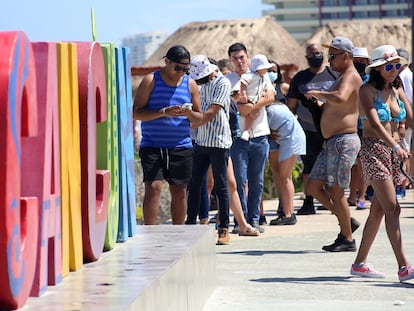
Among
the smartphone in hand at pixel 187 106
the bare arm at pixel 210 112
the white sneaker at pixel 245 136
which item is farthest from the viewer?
the white sneaker at pixel 245 136

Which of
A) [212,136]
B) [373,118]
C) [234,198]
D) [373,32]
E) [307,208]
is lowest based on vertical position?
[307,208]

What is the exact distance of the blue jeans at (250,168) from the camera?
12.2 meters

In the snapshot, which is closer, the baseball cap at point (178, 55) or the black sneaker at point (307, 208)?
the baseball cap at point (178, 55)

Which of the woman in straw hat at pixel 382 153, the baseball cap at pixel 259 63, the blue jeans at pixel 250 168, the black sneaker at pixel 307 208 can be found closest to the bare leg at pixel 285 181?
the blue jeans at pixel 250 168

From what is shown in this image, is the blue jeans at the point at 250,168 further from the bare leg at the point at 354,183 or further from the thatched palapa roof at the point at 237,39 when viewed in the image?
the thatched palapa roof at the point at 237,39

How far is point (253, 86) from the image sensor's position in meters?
12.4

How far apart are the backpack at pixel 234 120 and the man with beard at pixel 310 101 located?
1093mm

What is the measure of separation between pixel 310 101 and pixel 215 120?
2.34 metres

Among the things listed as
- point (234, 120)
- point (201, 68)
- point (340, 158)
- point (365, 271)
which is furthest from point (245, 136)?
point (365, 271)

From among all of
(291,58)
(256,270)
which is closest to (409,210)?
(256,270)

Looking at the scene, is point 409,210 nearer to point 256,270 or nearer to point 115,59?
point 256,270

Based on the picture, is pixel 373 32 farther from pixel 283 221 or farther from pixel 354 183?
pixel 283 221

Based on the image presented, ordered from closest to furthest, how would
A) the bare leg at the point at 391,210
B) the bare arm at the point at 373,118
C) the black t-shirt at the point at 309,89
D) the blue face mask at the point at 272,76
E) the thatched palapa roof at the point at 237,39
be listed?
the bare leg at the point at 391,210 → the bare arm at the point at 373,118 → the black t-shirt at the point at 309,89 → the blue face mask at the point at 272,76 → the thatched palapa roof at the point at 237,39

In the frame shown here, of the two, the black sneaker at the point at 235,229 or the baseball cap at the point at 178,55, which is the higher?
the baseball cap at the point at 178,55
